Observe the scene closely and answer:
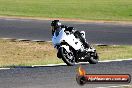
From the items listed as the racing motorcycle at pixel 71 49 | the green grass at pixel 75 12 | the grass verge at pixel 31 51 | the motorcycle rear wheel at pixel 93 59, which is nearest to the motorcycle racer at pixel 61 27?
the racing motorcycle at pixel 71 49

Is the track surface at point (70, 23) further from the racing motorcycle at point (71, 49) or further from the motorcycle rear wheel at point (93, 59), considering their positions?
the racing motorcycle at point (71, 49)

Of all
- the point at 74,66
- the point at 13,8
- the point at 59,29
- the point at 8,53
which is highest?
the point at 59,29

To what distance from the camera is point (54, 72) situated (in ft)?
47.4

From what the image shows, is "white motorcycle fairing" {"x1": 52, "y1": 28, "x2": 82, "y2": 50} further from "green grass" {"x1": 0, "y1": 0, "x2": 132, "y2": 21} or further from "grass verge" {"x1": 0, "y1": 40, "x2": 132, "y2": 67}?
"green grass" {"x1": 0, "y1": 0, "x2": 132, "y2": 21}

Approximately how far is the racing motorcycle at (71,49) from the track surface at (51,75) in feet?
1.28

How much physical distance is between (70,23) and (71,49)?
22610mm

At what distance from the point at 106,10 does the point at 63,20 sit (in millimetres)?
10986

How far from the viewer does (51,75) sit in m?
14.0

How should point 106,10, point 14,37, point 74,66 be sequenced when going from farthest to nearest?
point 106,10 < point 14,37 < point 74,66

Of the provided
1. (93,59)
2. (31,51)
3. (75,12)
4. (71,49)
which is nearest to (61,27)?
(71,49)

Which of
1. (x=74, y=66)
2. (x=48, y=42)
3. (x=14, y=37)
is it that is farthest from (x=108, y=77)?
(x=14, y=37)

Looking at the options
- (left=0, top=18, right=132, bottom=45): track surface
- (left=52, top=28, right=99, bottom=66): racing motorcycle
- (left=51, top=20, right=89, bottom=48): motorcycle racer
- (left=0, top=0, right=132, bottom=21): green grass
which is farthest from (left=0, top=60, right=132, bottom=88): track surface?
(left=0, top=0, right=132, bottom=21): green grass

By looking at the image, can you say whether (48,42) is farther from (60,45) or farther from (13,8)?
(13,8)

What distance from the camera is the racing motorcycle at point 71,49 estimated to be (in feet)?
52.0
